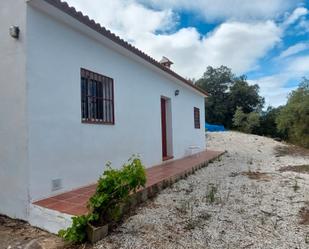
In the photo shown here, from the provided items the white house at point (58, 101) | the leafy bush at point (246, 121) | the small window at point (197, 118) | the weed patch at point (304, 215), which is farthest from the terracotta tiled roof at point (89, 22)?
the leafy bush at point (246, 121)

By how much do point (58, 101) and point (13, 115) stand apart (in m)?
0.72

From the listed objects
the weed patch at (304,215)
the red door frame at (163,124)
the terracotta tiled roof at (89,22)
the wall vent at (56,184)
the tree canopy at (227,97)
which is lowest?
the weed patch at (304,215)

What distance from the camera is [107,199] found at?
9.48 feet

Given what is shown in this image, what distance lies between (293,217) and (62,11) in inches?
192

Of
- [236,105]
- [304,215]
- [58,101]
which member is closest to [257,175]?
[304,215]

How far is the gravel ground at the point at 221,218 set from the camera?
289 centimetres

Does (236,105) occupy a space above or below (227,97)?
below

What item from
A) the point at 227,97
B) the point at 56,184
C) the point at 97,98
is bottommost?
the point at 56,184

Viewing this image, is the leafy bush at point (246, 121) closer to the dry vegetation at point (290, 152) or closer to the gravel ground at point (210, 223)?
the dry vegetation at point (290, 152)

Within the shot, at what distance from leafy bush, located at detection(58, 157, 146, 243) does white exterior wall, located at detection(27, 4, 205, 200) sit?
3.96ft

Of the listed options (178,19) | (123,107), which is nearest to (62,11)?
(123,107)

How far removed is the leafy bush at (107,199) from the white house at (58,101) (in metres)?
1.19

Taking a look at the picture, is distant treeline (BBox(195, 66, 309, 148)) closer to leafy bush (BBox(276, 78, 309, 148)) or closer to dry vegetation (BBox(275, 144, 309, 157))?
leafy bush (BBox(276, 78, 309, 148))

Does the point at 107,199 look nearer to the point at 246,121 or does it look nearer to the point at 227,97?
the point at 246,121
